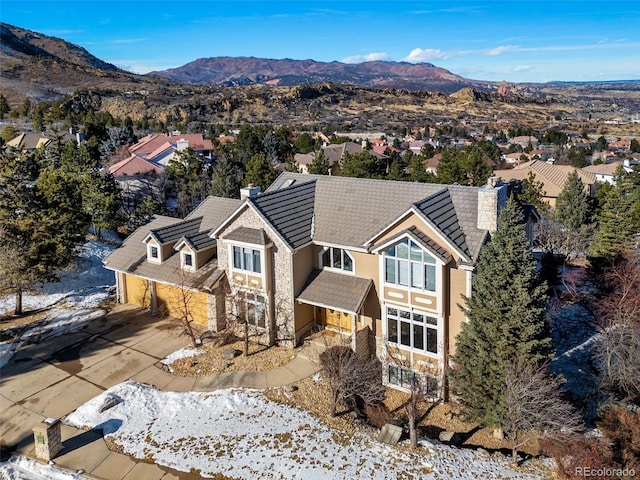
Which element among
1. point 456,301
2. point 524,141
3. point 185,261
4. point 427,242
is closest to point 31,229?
point 185,261

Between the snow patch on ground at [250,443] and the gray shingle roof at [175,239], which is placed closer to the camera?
the snow patch on ground at [250,443]

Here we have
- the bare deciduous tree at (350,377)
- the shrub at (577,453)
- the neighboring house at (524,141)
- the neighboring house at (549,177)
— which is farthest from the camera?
the neighboring house at (524,141)

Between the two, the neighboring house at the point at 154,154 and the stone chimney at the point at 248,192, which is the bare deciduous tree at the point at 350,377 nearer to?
the stone chimney at the point at 248,192

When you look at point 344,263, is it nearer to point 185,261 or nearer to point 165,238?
point 185,261

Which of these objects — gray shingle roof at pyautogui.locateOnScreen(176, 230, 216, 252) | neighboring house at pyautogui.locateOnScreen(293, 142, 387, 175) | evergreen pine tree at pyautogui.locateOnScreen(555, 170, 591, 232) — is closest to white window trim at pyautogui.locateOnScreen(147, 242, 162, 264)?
gray shingle roof at pyautogui.locateOnScreen(176, 230, 216, 252)

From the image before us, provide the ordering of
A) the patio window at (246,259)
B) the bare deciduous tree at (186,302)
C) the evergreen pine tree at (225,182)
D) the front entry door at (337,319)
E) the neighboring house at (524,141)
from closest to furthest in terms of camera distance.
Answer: the patio window at (246,259)
the front entry door at (337,319)
the bare deciduous tree at (186,302)
the evergreen pine tree at (225,182)
the neighboring house at (524,141)

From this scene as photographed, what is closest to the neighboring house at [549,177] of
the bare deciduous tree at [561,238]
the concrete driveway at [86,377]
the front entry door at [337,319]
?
the bare deciduous tree at [561,238]

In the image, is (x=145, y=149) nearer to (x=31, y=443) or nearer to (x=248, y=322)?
(x=248, y=322)
